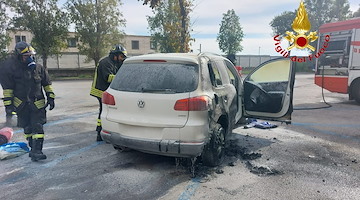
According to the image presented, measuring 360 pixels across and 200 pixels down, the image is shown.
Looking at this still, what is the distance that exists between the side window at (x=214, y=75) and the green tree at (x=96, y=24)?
75.8ft

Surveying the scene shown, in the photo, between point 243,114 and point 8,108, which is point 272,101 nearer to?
point 243,114

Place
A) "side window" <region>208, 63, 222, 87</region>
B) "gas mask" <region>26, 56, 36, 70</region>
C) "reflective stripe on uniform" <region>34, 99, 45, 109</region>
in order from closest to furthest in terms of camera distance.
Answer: "side window" <region>208, 63, 222, 87</region> < "gas mask" <region>26, 56, 36, 70</region> < "reflective stripe on uniform" <region>34, 99, 45, 109</region>

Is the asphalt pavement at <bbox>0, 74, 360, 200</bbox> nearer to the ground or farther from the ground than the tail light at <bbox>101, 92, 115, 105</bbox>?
nearer to the ground

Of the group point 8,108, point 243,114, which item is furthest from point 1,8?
point 243,114

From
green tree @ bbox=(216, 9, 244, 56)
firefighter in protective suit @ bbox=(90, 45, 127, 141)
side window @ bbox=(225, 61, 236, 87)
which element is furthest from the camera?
green tree @ bbox=(216, 9, 244, 56)

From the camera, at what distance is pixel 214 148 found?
3.74 m

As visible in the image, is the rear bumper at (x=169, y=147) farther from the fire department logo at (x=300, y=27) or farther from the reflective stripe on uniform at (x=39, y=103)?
the fire department logo at (x=300, y=27)

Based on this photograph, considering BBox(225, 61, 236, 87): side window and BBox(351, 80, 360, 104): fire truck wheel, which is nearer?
BBox(225, 61, 236, 87): side window

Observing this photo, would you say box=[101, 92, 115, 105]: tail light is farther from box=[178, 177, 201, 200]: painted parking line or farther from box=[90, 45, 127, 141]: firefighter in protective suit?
box=[178, 177, 201, 200]: painted parking line

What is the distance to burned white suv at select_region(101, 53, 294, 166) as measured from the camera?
10.7 feet

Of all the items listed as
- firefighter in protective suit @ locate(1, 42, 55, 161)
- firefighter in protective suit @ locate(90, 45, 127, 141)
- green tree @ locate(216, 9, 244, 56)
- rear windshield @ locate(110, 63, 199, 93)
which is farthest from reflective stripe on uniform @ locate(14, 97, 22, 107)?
green tree @ locate(216, 9, 244, 56)

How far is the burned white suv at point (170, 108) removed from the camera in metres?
3.25

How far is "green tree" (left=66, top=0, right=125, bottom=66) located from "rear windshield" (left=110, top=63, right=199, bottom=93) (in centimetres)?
2304

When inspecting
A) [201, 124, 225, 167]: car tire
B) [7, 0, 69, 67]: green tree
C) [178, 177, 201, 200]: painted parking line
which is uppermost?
[7, 0, 69, 67]: green tree
